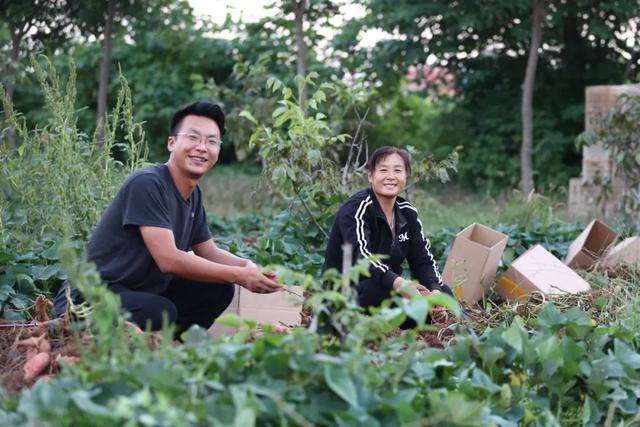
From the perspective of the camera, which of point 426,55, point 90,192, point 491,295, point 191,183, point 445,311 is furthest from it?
point 426,55

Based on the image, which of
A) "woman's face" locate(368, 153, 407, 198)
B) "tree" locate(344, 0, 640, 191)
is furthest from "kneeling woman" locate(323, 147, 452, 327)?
"tree" locate(344, 0, 640, 191)

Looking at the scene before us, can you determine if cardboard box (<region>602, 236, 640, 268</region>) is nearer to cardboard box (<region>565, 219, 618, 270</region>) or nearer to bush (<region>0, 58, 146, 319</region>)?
cardboard box (<region>565, 219, 618, 270</region>)

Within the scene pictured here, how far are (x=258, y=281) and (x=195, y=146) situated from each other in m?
0.60

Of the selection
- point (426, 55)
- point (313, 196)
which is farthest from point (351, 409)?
point (426, 55)

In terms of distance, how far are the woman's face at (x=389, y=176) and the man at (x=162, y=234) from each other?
856mm

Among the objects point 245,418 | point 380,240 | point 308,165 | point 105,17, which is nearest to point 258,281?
point 380,240

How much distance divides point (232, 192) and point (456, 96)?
4863mm

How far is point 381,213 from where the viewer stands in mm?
4496

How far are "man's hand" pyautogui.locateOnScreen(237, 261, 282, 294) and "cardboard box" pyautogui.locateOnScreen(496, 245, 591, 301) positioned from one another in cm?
182

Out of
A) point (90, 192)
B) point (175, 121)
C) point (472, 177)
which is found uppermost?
point (175, 121)

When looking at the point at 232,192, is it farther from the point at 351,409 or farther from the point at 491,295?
the point at 351,409

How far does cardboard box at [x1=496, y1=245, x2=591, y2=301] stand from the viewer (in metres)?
5.00

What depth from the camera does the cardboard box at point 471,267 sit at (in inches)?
195

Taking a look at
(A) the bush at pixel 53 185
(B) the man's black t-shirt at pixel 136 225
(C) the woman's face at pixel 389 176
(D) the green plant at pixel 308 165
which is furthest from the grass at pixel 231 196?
(B) the man's black t-shirt at pixel 136 225
